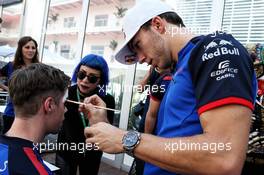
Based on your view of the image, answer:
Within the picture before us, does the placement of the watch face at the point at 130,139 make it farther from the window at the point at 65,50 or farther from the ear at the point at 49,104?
the window at the point at 65,50

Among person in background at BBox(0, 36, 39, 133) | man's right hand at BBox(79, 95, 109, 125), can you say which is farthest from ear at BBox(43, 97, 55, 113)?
person in background at BBox(0, 36, 39, 133)

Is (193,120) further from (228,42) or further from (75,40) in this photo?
(75,40)

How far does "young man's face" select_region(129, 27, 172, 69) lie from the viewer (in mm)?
1237

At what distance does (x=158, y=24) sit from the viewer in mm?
1231

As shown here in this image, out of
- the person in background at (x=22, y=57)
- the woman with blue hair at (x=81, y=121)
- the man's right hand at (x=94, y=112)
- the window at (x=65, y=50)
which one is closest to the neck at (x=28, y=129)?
the man's right hand at (x=94, y=112)

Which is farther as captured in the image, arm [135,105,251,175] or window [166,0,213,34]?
window [166,0,213,34]

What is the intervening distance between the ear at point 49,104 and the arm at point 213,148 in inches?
31.2

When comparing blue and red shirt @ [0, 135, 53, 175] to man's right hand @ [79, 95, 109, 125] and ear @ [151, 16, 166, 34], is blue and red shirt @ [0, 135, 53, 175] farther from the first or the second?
ear @ [151, 16, 166, 34]

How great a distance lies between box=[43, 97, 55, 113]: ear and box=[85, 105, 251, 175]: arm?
792 millimetres

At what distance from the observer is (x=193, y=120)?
3.35 feet

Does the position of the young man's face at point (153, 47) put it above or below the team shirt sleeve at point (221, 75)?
above

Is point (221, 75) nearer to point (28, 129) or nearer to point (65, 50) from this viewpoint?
point (28, 129)

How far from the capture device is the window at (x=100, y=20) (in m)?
5.09

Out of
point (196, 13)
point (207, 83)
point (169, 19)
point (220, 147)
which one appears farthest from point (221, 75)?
point (196, 13)
